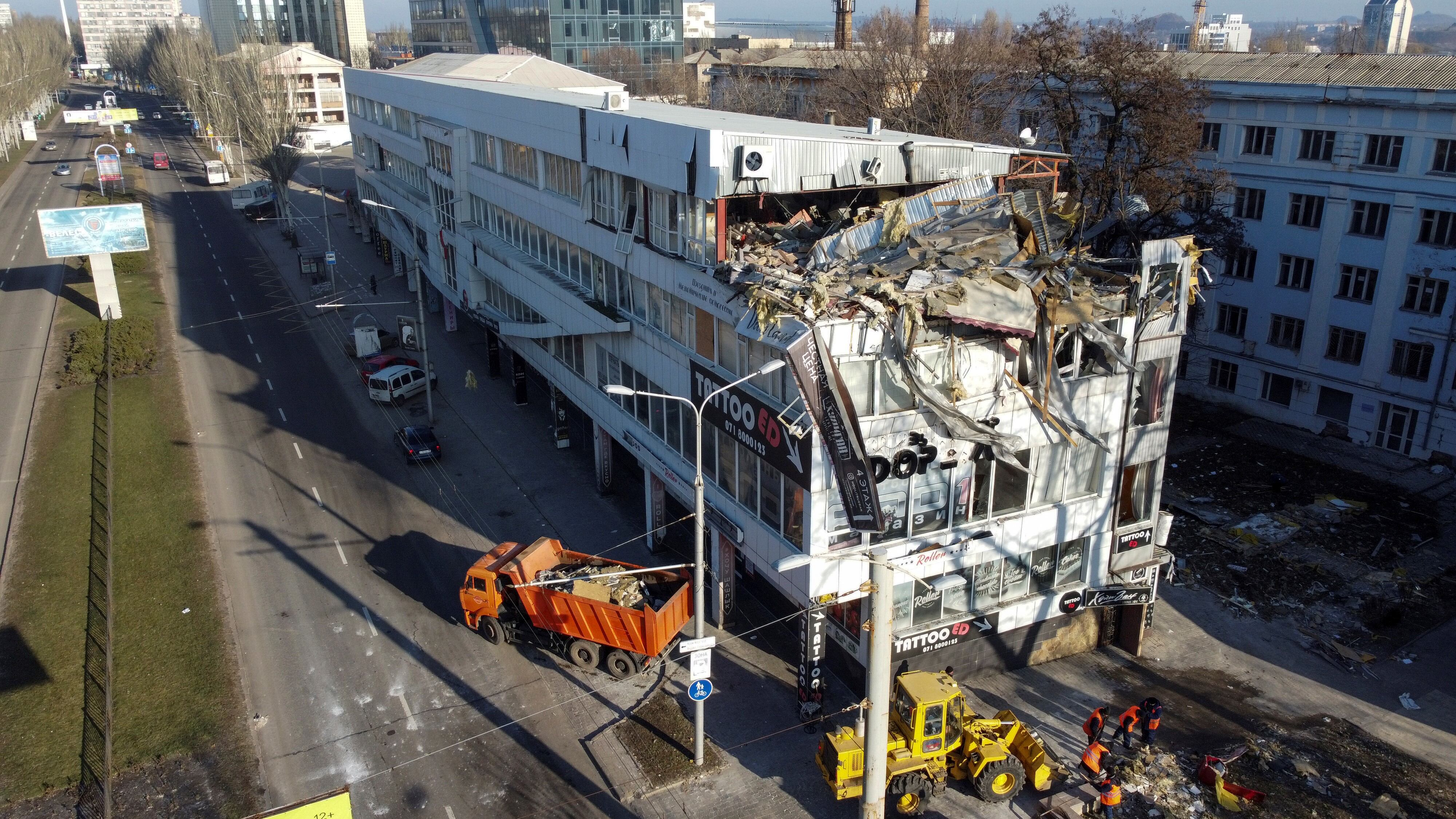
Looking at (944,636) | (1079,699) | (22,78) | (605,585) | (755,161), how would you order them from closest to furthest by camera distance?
(944,636) → (1079,699) → (755,161) → (605,585) → (22,78)

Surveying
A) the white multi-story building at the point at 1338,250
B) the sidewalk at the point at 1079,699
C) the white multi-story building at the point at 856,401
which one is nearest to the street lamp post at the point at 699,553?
the sidewalk at the point at 1079,699

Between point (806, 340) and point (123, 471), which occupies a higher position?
point (806, 340)

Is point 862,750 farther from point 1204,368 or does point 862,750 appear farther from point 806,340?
point 1204,368

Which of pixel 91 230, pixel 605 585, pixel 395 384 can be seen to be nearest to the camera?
pixel 605 585

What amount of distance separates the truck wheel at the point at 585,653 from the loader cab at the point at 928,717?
7709 mm

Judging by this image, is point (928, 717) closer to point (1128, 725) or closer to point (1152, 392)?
point (1128, 725)

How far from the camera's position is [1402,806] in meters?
19.9

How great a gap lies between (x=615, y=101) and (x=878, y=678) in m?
23.4

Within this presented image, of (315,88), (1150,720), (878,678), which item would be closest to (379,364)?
(878,678)

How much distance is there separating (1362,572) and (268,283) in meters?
61.5

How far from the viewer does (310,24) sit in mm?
171000

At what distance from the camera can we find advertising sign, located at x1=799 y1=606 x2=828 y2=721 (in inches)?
873

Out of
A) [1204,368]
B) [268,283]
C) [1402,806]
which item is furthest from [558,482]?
[268,283]

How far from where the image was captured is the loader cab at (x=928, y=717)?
64.5 ft
